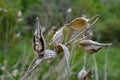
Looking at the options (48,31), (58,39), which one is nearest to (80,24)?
(58,39)

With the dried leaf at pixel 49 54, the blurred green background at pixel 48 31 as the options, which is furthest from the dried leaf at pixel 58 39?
the blurred green background at pixel 48 31

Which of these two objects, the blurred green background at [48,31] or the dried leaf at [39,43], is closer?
the dried leaf at [39,43]

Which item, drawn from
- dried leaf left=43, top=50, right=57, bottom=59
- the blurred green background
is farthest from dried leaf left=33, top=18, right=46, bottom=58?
the blurred green background

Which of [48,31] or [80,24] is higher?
[80,24]

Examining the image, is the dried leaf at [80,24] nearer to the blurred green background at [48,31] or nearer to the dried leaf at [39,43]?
the dried leaf at [39,43]

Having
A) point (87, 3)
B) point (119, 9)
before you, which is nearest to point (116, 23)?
point (119, 9)

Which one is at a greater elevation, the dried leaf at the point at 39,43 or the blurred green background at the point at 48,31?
the dried leaf at the point at 39,43

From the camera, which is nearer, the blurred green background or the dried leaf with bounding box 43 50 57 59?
the dried leaf with bounding box 43 50 57 59

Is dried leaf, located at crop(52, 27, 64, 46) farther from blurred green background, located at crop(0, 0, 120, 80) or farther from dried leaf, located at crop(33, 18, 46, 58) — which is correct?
blurred green background, located at crop(0, 0, 120, 80)

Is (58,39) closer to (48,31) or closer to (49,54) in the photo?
(49,54)
